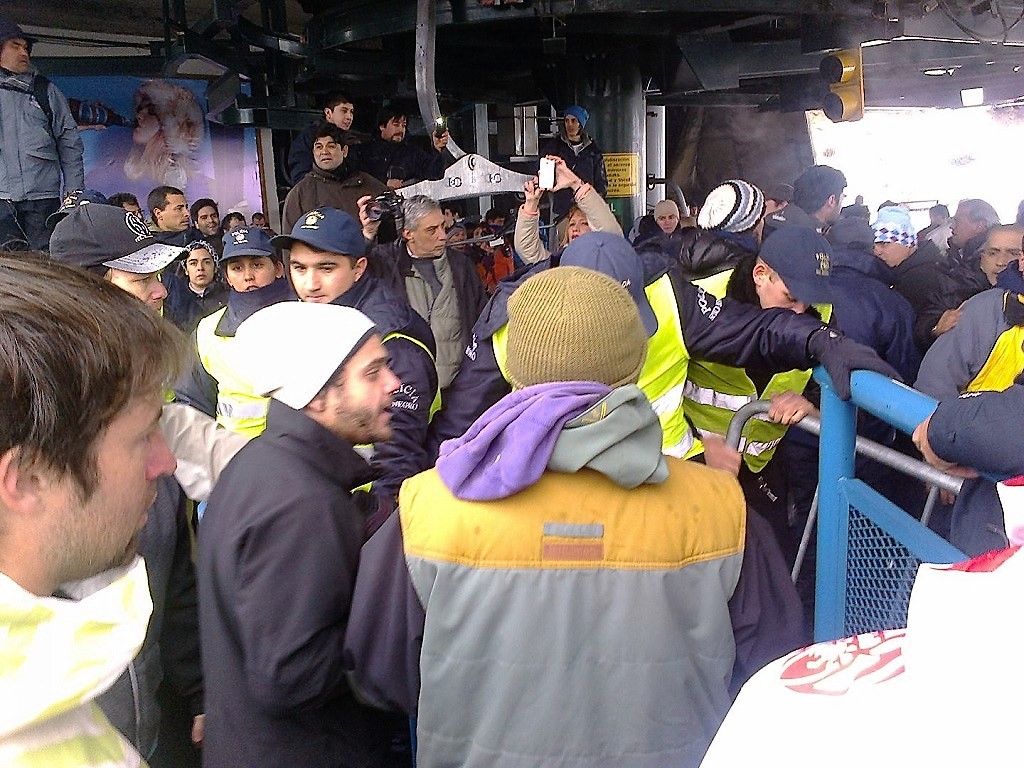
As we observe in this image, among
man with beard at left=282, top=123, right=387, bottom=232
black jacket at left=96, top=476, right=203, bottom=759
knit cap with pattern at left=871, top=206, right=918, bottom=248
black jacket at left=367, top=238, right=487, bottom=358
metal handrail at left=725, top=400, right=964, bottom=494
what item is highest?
man with beard at left=282, top=123, right=387, bottom=232

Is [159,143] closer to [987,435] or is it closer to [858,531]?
[858,531]

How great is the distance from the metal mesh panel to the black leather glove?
0.28 metres

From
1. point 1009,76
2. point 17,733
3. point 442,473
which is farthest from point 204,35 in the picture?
point 1009,76

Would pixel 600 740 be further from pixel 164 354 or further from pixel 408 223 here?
pixel 408 223

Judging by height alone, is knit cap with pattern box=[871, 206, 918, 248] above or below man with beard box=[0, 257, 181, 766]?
above

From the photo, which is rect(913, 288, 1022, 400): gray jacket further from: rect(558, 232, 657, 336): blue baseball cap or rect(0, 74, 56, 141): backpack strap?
rect(0, 74, 56, 141): backpack strap

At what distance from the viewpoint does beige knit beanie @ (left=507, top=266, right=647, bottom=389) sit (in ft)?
4.71

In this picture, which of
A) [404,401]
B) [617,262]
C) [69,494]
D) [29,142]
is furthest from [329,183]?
[69,494]

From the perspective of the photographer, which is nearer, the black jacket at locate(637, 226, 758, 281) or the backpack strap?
the black jacket at locate(637, 226, 758, 281)

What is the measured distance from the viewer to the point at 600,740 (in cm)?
132

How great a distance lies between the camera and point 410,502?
4.37ft

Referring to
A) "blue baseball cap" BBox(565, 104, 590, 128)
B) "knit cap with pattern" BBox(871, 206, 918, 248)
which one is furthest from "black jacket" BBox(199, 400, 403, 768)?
"blue baseball cap" BBox(565, 104, 590, 128)

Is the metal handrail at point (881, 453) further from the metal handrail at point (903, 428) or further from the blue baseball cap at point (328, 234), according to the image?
the blue baseball cap at point (328, 234)

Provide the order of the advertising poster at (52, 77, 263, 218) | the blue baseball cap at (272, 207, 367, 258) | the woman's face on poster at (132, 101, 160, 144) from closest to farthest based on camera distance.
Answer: the blue baseball cap at (272, 207, 367, 258) < the advertising poster at (52, 77, 263, 218) < the woman's face on poster at (132, 101, 160, 144)
